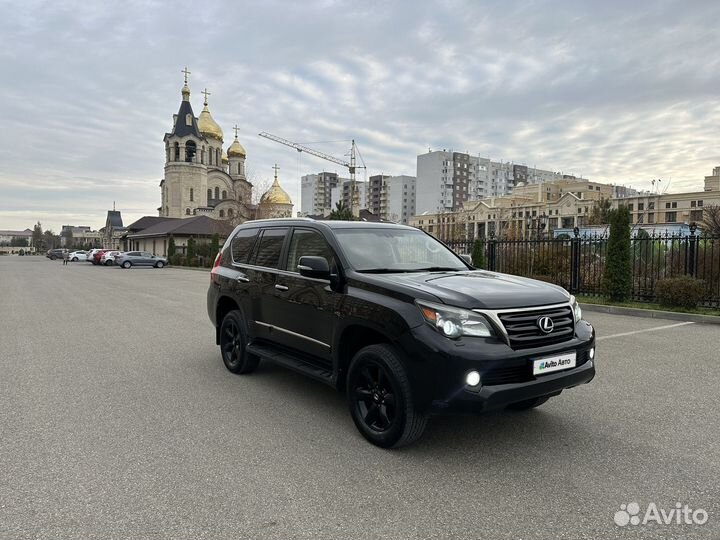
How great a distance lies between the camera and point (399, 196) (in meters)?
148

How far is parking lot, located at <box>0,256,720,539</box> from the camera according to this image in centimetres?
282

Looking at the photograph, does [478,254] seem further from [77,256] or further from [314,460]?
[77,256]

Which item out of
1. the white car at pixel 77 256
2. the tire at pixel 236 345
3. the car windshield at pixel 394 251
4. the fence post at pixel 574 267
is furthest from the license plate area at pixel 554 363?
the white car at pixel 77 256

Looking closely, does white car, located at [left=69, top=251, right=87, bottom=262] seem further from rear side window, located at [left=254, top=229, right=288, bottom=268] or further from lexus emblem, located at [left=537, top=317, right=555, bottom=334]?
lexus emblem, located at [left=537, top=317, right=555, bottom=334]

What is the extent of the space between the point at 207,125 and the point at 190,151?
21.7ft

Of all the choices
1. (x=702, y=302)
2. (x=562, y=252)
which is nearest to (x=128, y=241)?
(x=562, y=252)

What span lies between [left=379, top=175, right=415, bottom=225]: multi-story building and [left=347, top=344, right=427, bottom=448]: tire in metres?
144

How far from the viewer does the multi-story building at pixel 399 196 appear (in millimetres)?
147750

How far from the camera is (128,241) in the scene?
7119 cm

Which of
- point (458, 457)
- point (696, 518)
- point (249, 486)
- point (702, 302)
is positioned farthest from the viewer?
point (702, 302)

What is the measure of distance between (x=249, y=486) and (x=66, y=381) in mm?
3691

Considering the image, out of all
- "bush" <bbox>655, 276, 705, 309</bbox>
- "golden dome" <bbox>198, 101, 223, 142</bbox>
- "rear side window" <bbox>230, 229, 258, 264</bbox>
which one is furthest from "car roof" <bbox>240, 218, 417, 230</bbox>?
"golden dome" <bbox>198, 101, 223, 142</bbox>

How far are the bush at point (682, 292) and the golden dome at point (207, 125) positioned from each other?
73.9 metres

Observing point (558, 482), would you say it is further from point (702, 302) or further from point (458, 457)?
point (702, 302)
